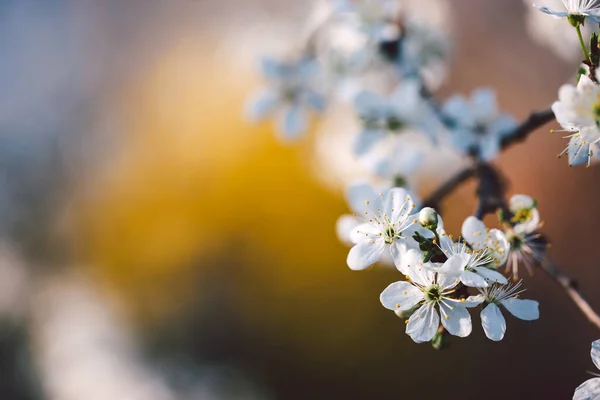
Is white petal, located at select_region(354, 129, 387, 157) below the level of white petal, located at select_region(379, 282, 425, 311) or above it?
above

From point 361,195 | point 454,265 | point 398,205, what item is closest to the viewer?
point 454,265

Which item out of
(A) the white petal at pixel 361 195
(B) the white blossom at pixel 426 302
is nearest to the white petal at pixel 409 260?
(B) the white blossom at pixel 426 302

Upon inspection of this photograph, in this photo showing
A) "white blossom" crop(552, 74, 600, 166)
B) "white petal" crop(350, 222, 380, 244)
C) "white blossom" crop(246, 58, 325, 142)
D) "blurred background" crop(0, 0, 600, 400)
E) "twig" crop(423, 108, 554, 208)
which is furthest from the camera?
"blurred background" crop(0, 0, 600, 400)

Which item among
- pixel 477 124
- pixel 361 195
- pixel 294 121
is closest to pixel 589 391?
pixel 361 195

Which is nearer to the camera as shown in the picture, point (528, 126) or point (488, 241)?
point (488, 241)

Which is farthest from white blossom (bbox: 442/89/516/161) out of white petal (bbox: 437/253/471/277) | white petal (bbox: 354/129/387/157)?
white petal (bbox: 437/253/471/277)

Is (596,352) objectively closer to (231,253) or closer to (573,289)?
(573,289)

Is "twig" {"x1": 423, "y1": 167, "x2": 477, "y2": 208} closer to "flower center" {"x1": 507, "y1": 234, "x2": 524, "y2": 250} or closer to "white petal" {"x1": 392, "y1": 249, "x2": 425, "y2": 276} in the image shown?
"flower center" {"x1": 507, "y1": 234, "x2": 524, "y2": 250}
